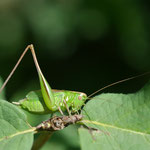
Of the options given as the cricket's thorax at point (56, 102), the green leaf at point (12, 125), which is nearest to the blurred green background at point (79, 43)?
the cricket's thorax at point (56, 102)

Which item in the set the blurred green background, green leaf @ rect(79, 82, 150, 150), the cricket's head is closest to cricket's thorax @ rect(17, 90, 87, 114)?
the cricket's head

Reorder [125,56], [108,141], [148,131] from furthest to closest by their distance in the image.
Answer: [125,56]
[148,131]
[108,141]

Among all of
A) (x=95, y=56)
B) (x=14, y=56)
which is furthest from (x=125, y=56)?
(x=14, y=56)

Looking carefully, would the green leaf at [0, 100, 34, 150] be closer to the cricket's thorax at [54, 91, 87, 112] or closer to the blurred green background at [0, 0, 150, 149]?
the cricket's thorax at [54, 91, 87, 112]

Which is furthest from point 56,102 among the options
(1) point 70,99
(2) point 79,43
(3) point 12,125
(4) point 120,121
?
(2) point 79,43

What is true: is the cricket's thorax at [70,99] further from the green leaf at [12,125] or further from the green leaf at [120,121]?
the green leaf at [12,125]

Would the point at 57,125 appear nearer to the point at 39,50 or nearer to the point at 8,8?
the point at 39,50
